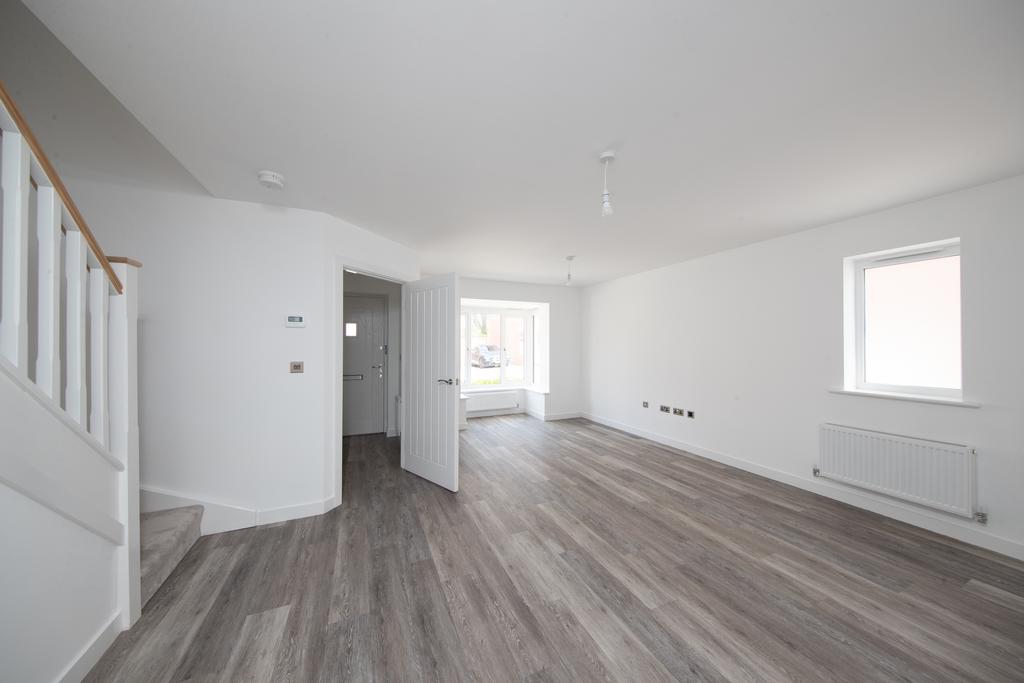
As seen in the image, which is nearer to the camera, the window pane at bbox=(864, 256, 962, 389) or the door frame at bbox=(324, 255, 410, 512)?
the window pane at bbox=(864, 256, 962, 389)

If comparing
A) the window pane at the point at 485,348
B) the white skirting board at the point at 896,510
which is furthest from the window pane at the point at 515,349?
the white skirting board at the point at 896,510

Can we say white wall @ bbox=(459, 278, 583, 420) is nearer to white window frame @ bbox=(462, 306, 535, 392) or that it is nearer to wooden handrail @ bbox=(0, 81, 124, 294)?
white window frame @ bbox=(462, 306, 535, 392)

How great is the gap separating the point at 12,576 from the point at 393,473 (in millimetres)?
2631

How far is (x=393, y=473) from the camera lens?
3.63m

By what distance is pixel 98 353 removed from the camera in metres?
1.54

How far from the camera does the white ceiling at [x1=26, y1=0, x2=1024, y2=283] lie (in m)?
1.11

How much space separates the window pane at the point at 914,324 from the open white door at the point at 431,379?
3.69 meters

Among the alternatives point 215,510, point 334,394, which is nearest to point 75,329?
point 334,394

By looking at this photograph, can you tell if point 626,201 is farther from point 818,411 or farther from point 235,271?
point 235,271

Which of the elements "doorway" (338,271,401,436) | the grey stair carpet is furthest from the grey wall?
"doorway" (338,271,401,436)

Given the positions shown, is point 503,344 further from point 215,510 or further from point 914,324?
point 914,324

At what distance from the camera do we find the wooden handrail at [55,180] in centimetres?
110

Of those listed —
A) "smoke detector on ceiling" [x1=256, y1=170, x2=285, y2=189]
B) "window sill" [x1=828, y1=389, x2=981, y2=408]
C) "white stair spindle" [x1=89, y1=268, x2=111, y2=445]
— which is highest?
"smoke detector on ceiling" [x1=256, y1=170, x2=285, y2=189]

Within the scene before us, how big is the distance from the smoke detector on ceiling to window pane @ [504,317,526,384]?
4.80 m
